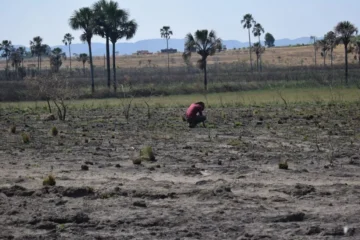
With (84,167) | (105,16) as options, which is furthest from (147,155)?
(105,16)

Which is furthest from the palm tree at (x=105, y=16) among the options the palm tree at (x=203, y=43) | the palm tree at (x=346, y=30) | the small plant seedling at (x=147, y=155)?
the small plant seedling at (x=147, y=155)

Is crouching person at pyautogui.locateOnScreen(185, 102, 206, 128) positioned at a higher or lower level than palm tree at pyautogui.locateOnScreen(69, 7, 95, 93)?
lower

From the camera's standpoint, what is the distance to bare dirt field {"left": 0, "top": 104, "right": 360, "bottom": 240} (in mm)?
8922

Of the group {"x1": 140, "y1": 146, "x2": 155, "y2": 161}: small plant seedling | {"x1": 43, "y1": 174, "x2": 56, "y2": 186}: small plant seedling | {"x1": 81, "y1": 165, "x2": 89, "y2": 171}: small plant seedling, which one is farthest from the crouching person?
{"x1": 43, "y1": 174, "x2": 56, "y2": 186}: small plant seedling

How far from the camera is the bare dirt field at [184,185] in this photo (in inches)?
351

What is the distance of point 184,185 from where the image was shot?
12055 millimetres

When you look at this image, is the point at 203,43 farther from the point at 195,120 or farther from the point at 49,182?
the point at 49,182

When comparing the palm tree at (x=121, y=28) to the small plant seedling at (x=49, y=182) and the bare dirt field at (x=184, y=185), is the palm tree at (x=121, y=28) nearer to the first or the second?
the bare dirt field at (x=184, y=185)

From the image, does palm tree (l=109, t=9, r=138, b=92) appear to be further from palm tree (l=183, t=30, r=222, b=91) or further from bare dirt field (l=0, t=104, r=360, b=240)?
bare dirt field (l=0, t=104, r=360, b=240)

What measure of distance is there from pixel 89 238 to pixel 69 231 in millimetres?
449

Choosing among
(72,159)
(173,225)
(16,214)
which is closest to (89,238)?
(173,225)

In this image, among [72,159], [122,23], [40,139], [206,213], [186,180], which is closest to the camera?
[206,213]

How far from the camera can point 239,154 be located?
16844 mm

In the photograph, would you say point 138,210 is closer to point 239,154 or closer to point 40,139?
point 239,154
